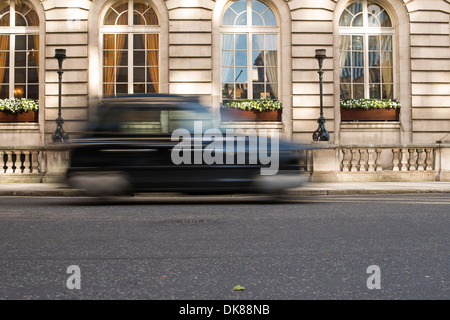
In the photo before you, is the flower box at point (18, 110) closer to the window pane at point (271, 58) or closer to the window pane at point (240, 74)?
the window pane at point (240, 74)

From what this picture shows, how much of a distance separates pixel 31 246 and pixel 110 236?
0.92 metres

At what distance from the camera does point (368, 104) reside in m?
20.0

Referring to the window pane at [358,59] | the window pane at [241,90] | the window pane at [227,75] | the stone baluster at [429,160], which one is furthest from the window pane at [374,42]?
the stone baluster at [429,160]

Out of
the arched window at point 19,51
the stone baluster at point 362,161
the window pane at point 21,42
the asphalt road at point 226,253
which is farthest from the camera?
the window pane at point 21,42

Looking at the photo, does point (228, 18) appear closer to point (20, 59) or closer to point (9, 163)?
point (20, 59)

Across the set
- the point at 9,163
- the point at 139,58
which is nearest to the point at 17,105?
the point at 139,58

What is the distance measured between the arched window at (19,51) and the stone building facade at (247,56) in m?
0.05

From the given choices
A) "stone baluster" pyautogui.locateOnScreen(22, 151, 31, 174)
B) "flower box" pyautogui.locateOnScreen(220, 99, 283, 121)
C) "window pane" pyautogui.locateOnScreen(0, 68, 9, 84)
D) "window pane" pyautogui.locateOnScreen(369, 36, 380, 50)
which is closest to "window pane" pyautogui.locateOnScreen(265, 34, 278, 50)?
"flower box" pyautogui.locateOnScreen(220, 99, 283, 121)

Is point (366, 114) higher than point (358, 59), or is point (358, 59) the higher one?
point (358, 59)

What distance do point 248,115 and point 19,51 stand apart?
9266 mm

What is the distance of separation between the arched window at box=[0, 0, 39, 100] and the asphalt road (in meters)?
12.6

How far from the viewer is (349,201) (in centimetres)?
1029

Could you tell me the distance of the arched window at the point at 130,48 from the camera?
20156mm

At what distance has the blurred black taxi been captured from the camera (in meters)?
9.73
